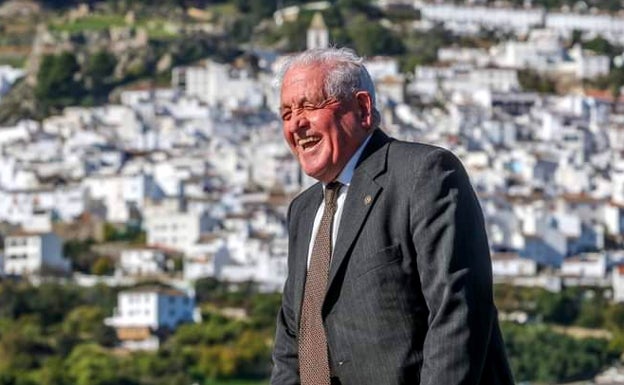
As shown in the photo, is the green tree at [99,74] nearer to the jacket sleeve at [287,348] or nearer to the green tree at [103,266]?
the green tree at [103,266]

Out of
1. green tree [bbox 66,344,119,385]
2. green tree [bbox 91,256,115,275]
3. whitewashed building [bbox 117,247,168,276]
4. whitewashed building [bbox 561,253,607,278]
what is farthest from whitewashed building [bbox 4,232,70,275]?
whitewashed building [bbox 561,253,607,278]

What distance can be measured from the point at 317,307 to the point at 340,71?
0.39 meters

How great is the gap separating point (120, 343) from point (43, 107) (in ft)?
97.9

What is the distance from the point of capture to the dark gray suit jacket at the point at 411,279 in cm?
406

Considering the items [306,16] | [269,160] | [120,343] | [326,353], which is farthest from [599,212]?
[326,353]

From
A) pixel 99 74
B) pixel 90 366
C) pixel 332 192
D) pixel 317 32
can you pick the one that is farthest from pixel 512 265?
pixel 332 192

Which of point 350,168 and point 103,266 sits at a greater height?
point 350,168

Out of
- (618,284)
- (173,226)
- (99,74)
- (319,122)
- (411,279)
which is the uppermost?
(319,122)

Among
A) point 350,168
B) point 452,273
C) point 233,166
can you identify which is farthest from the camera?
point 233,166

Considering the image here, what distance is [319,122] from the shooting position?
4.21 metres

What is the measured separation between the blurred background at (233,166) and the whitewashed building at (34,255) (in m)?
0.07

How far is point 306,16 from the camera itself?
271 ft

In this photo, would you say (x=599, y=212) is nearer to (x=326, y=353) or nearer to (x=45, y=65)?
(x=45, y=65)

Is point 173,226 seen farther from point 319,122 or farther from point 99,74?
point 319,122
